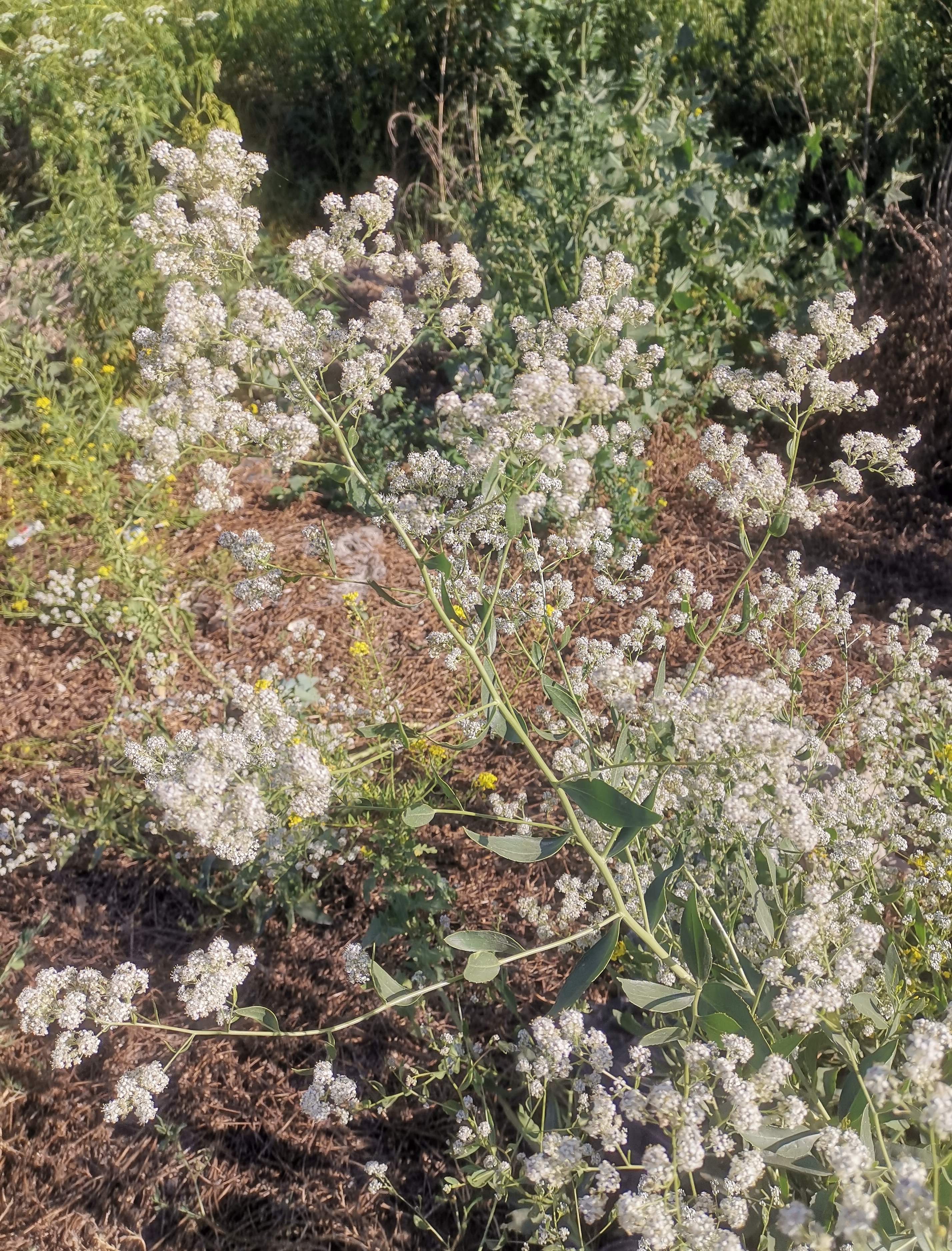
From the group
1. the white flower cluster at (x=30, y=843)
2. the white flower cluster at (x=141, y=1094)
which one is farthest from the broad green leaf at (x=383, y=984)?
the white flower cluster at (x=30, y=843)

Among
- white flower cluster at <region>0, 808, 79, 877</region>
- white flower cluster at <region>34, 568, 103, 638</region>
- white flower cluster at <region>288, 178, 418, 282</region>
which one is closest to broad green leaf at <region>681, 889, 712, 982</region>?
white flower cluster at <region>288, 178, 418, 282</region>

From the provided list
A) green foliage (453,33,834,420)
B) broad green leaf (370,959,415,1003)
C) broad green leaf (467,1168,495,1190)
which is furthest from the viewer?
green foliage (453,33,834,420)

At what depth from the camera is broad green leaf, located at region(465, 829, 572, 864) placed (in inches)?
63.2

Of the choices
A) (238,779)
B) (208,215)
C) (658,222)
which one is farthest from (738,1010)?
(658,222)

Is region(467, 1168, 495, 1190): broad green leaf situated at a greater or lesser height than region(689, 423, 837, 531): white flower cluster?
lesser

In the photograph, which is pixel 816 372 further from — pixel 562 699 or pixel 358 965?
pixel 358 965

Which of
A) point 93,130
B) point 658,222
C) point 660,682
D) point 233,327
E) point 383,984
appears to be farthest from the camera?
point 93,130

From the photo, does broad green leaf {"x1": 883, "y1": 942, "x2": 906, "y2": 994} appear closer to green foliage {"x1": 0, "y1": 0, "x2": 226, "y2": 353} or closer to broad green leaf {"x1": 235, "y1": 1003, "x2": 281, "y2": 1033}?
broad green leaf {"x1": 235, "y1": 1003, "x2": 281, "y2": 1033}

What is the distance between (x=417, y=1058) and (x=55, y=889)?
4.28ft

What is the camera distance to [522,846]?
5.48ft

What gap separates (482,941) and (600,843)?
441 millimetres

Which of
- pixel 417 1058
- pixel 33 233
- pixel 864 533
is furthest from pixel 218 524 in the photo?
pixel 864 533

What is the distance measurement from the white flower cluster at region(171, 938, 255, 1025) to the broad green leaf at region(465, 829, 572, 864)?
0.46m

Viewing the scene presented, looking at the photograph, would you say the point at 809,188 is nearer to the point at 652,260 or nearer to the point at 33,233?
the point at 652,260
